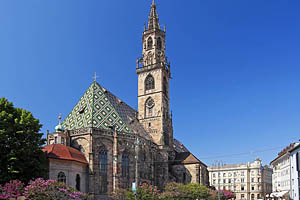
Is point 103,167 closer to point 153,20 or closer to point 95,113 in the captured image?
point 95,113

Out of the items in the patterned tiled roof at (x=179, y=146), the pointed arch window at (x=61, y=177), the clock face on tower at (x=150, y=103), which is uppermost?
the clock face on tower at (x=150, y=103)

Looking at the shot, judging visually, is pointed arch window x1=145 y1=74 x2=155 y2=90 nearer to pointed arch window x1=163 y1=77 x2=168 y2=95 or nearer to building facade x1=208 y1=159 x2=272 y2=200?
pointed arch window x1=163 y1=77 x2=168 y2=95

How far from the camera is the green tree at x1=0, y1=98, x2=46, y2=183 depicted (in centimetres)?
2888

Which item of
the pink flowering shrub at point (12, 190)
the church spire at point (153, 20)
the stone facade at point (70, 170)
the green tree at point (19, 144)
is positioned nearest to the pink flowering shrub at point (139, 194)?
the stone facade at point (70, 170)

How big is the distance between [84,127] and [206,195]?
18200mm

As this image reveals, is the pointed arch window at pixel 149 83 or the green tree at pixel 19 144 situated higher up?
the pointed arch window at pixel 149 83

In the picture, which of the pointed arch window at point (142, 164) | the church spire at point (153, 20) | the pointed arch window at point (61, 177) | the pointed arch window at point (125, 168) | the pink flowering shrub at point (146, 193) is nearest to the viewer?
the pink flowering shrub at point (146, 193)

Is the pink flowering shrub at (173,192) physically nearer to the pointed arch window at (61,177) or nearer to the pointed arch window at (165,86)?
the pointed arch window at (61,177)

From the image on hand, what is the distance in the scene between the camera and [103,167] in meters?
41.0

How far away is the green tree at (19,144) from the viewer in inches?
1137

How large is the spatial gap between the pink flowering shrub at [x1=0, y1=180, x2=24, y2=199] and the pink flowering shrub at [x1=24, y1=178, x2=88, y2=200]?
21.3 inches

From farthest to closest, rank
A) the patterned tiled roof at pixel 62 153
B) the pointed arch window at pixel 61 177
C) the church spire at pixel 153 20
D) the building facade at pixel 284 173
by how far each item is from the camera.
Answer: the church spire at pixel 153 20
the building facade at pixel 284 173
the patterned tiled roof at pixel 62 153
the pointed arch window at pixel 61 177

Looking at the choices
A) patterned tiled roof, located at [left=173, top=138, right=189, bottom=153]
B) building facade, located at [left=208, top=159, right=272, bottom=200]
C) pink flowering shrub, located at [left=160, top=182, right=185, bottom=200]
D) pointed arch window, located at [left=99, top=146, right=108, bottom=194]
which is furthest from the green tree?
building facade, located at [left=208, top=159, right=272, bottom=200]

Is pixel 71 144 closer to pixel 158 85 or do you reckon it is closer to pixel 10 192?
pixel 10 192
